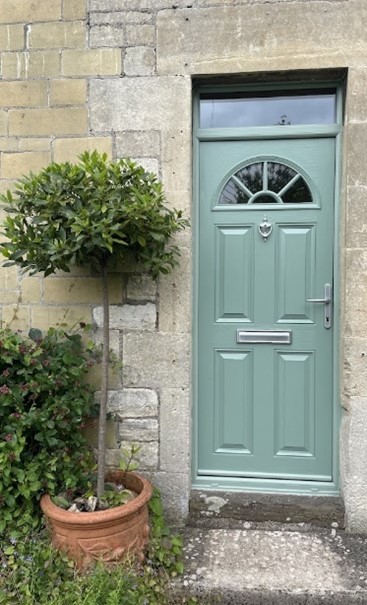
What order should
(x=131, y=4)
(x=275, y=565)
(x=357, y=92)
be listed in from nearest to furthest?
(x=275, y=565) → (x=357, y=92) → (x=131, y=4)

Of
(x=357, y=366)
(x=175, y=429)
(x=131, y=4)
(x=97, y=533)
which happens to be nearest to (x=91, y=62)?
(x=131, y=4)

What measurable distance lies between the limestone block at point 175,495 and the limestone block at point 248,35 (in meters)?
2.52

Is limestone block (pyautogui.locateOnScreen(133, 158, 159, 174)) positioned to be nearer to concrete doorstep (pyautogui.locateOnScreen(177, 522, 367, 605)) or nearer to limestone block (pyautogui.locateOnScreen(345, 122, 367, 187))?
limestone block (pyautogui.locateOnScreen(345, 122, 367, 187))

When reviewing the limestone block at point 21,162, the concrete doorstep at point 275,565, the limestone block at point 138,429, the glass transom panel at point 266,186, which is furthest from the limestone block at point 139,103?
the concrete doorstep at point 275,565

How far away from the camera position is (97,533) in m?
2.38

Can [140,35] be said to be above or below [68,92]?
above

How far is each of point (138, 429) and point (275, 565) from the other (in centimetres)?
109

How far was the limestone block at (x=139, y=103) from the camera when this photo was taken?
113 inches

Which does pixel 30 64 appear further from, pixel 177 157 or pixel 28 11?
pixel 177 157

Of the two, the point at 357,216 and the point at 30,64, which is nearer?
the point at 357,216

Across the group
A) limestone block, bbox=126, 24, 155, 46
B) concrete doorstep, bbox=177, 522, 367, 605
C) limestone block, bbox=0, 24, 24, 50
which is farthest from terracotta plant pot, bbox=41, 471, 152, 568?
limestone block, bbox=0, 24, 24, 50

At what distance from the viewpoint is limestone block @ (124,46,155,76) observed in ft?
9.50

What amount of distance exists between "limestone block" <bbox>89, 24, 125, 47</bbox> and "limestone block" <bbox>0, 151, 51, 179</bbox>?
754 mm

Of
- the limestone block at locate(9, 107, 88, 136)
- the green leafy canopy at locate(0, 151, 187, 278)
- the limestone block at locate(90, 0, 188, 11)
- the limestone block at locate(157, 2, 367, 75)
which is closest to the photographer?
the green leafy canopy at locate(0, 151, 187, 278)
